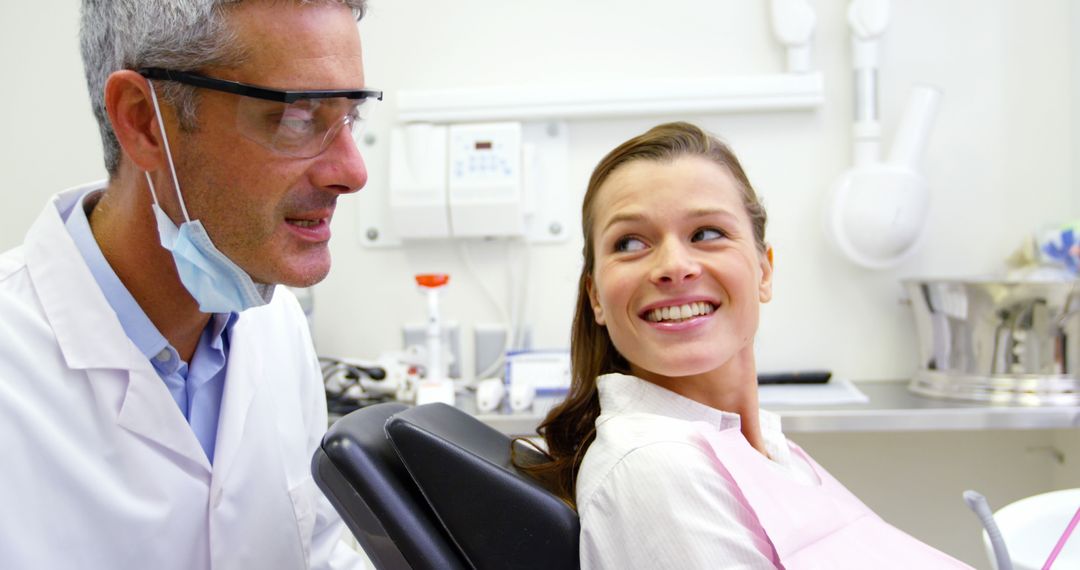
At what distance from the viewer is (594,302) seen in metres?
1.21

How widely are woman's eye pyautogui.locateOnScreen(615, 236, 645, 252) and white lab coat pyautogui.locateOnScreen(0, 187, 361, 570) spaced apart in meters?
0.55

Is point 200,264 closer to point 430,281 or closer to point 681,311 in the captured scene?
point 681,311

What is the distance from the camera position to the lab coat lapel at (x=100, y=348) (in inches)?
42.7

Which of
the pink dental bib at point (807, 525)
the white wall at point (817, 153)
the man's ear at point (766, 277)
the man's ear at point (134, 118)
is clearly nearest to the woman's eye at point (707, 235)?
the man's ear at point (766, 277)

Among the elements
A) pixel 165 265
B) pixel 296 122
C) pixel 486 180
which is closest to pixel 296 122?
pixel 296 122

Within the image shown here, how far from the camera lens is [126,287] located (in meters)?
1.17

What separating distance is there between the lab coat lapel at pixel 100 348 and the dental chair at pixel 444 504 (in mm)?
317

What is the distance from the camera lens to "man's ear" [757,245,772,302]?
3.95 feet

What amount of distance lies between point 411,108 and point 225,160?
1312 mm

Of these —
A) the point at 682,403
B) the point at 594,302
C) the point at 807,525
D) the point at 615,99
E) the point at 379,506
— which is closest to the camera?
the point at 379,506

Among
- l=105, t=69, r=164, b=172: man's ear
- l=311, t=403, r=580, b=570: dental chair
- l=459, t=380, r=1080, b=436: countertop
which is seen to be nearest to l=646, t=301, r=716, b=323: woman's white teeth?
l=311, t=403, r=580, b=570: dental chair

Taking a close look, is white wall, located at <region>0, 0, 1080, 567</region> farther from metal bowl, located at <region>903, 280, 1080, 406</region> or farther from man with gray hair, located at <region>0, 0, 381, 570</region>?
man with gray hair, located at <region>0, 0, 381, 570</region>

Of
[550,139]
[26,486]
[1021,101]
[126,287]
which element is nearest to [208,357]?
[126,287]

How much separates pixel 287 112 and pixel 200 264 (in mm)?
214
